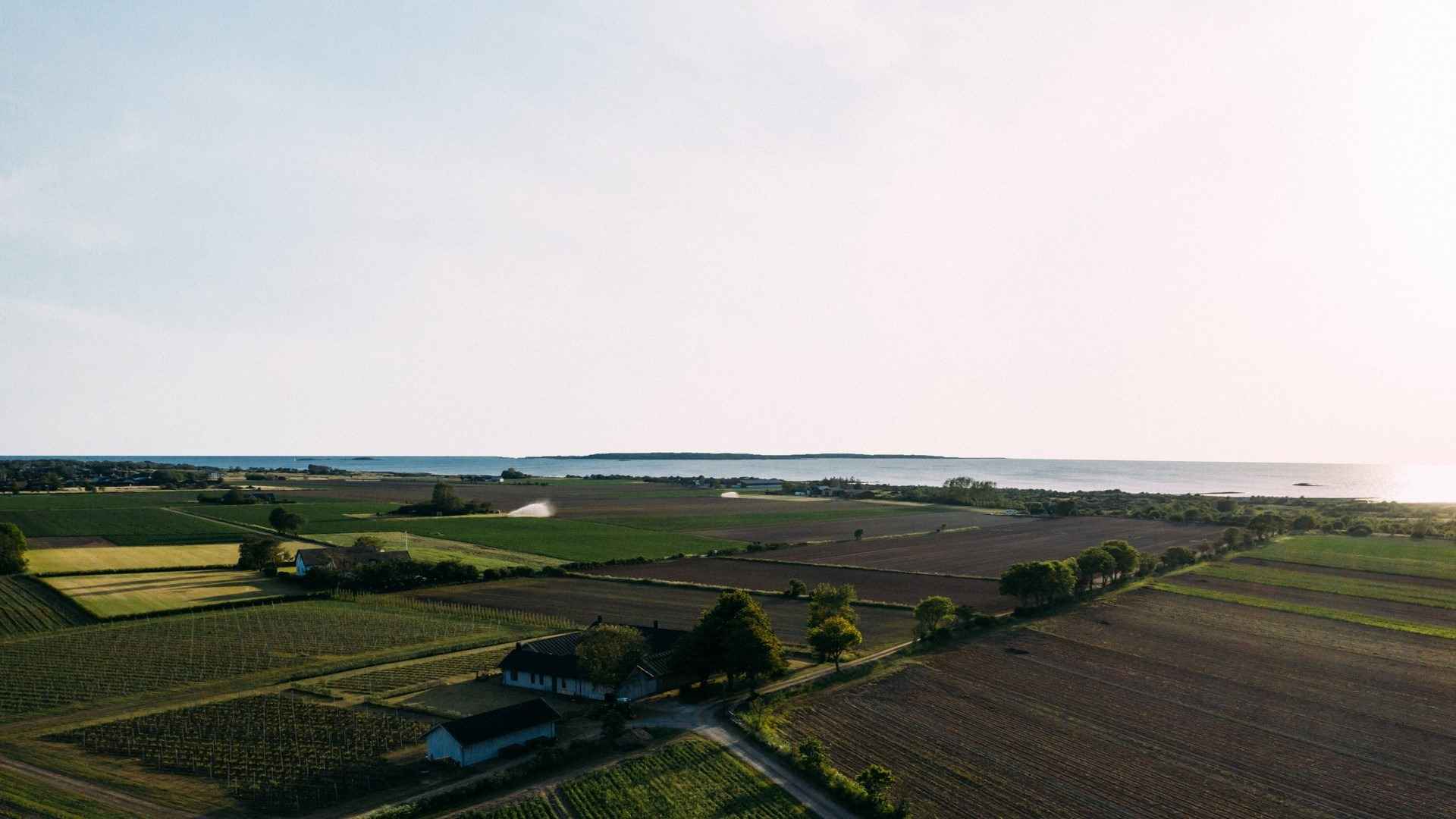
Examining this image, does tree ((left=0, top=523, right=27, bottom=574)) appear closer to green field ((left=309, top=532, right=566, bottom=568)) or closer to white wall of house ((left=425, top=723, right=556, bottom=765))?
green field ((left=309, top=532, right=566, bottom=568))

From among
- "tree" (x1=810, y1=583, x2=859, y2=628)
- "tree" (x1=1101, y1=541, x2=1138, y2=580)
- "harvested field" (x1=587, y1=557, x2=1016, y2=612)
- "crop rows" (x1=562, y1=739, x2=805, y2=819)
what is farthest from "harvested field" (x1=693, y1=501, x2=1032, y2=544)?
"crop rows" (x1=562, y1=739, x2=805, y2=819)

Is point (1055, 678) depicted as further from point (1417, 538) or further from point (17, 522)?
point (17, 522)

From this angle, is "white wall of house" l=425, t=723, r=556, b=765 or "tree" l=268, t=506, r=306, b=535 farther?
"tree" l=268, t=506, r=306, b=535

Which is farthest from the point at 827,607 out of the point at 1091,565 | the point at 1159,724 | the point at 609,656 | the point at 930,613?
the point at 1091,565

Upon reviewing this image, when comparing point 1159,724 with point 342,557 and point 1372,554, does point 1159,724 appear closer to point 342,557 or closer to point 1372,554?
point 342,557

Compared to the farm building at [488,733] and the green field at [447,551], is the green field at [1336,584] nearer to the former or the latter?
the green field at [447,551]

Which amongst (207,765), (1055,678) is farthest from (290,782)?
(1055,678)

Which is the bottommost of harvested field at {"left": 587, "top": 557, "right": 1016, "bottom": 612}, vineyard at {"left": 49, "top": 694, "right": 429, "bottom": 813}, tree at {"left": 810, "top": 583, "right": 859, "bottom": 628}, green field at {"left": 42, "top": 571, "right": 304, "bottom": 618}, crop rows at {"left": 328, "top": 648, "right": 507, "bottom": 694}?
vineyard at {"left": 49, "top": 694, "right": 429, "bottom": 813}
